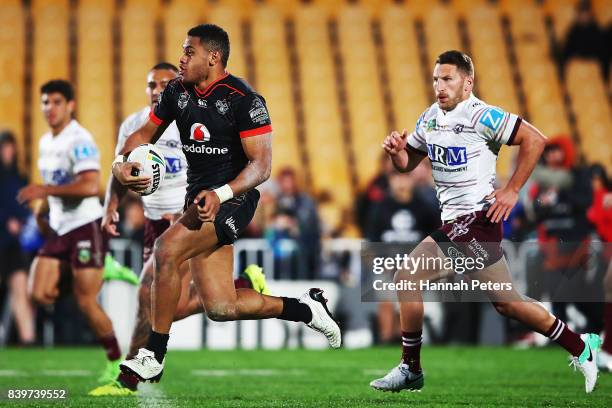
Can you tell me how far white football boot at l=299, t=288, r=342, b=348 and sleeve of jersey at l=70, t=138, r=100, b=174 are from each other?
2318mm

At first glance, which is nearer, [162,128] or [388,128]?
[162,128]

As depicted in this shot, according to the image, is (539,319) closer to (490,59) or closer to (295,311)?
(295,311)

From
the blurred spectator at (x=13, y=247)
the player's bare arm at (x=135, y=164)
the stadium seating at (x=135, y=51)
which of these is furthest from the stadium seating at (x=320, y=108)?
the player's bare arm at (x=135, y=164)

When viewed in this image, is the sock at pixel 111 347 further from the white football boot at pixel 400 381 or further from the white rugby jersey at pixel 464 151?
the white rugby jersey at pixel 464 151

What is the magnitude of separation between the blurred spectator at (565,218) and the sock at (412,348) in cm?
499

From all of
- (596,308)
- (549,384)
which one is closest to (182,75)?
(549,384)

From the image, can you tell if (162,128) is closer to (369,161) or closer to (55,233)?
(55,233)

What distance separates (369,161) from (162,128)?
1099 centimetres

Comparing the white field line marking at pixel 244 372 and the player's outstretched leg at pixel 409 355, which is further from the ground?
the player's outstretched leg at pixel 409 355

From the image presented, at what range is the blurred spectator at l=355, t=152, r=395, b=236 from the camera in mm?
14047

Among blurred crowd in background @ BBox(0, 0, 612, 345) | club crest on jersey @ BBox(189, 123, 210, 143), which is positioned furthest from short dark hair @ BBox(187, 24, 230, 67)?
blurred crowd in background @ BBox(0, 0, 612, 345)

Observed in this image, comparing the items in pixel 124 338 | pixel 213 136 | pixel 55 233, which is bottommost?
pixel 124 338

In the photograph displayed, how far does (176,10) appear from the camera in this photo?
1991 cm

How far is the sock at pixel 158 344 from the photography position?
6.64 m
